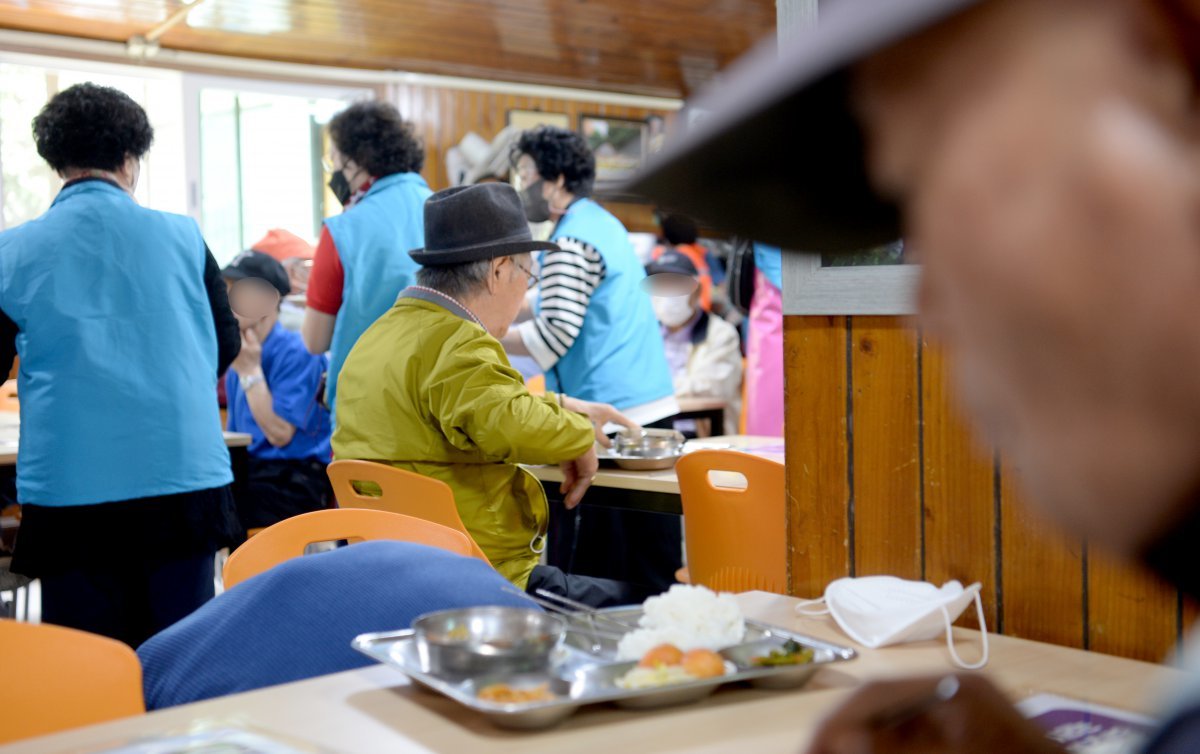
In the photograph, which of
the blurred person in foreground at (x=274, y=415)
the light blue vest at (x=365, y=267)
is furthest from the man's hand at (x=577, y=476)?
the blurred person in foreground at (x=274, y=415)

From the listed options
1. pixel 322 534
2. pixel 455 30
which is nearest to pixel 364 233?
pixel 322 534

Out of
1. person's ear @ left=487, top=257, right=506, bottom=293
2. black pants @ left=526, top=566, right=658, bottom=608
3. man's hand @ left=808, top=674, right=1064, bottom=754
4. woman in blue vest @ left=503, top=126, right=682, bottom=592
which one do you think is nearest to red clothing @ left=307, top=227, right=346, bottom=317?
woman in blue vest @ left=503, top=126, right=682, bottom=592

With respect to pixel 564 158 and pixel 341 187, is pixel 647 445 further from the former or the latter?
pixel 341 187

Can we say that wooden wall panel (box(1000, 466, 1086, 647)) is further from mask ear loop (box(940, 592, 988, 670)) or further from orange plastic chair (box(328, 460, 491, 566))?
orange plastic chair (box(328, 460, 491, 566))

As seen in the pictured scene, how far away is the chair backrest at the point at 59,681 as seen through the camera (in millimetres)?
1455

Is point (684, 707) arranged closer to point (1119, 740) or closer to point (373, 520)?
point (1119, 740)

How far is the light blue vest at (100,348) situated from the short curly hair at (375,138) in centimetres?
101

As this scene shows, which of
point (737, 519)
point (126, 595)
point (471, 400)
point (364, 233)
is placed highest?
point (364, 233)

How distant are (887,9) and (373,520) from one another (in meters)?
1.92

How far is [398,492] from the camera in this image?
9.37 feet

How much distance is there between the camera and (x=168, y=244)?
317 centimetres

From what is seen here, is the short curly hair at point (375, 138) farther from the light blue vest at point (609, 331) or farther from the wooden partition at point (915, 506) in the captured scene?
the wooden partition at point (915, 506)

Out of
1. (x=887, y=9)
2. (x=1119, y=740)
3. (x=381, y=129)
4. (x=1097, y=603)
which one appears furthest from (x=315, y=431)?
(x=887, y=9)

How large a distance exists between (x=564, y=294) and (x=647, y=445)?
0.73 meters
